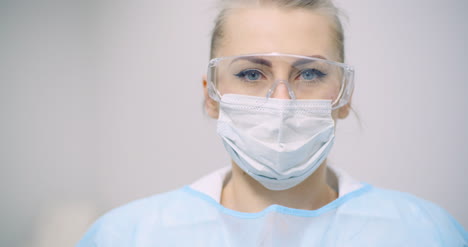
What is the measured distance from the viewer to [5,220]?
1.73 metres

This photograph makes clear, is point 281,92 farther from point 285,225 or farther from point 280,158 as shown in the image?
point 285,225

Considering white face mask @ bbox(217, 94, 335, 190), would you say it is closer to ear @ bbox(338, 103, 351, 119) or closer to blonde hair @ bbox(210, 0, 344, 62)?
ear @ bbox(338, 103, 351, 119)

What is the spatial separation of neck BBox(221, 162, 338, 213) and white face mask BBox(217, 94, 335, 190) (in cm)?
12

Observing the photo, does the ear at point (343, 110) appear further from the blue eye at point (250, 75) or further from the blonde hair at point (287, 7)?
the blue eye at point (250, 75)

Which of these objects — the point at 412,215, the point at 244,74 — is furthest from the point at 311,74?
the point at 412,215

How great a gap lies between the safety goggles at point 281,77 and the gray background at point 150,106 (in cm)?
65

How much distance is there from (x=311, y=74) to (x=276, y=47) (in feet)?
0.54

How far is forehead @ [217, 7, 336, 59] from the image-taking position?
3.93ft

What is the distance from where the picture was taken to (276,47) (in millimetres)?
1193

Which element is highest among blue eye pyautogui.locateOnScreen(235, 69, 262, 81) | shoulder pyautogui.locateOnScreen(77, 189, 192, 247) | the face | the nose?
the face

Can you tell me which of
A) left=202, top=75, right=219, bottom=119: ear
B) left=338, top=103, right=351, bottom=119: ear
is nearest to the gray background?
left=338, top=103, right=351, bottom=119: ear

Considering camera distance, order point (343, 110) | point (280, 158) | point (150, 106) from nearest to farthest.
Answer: point (280, 158)
point (343, 110)
point (150, 106)

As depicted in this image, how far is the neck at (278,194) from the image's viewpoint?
53.0 inches

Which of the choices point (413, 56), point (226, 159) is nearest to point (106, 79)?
point (226, 159)
